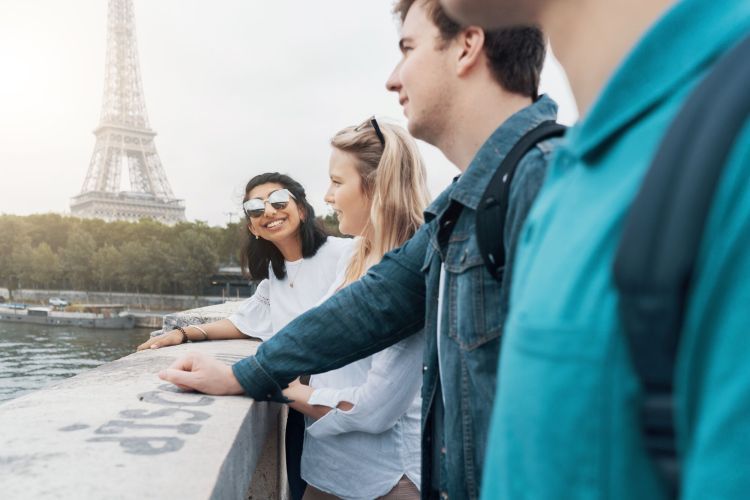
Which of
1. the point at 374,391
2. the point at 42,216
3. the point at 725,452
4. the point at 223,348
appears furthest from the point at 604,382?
the point at 42,216

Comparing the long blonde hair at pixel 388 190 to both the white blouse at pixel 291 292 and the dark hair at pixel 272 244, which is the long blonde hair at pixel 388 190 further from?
the dark hair at pixel 272 244

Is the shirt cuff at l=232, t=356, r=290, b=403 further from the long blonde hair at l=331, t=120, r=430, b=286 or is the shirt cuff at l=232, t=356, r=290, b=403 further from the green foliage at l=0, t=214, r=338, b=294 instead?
the green foliage at l=0, t=214, r=338, b=294

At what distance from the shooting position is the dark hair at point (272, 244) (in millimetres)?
3031

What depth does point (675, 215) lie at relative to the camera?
38 centimetres

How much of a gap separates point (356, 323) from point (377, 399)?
0.82ft

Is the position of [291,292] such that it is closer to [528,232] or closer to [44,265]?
[528,232]

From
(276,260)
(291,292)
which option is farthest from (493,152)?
(276,260)

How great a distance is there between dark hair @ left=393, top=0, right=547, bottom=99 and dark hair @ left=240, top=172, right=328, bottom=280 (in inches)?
73.5

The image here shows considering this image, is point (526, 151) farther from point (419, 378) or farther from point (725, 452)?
point (419, 378)

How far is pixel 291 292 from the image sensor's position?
2.84 meters

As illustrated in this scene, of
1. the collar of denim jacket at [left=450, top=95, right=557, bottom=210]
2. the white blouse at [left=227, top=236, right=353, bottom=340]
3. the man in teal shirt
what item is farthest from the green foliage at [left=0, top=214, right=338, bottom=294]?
the man in teal shirt

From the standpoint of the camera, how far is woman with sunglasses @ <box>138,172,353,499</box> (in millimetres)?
2848

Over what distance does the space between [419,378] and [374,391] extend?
0.45 feet

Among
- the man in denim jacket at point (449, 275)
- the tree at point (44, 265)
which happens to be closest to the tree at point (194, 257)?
the tree at point (44, 265)
